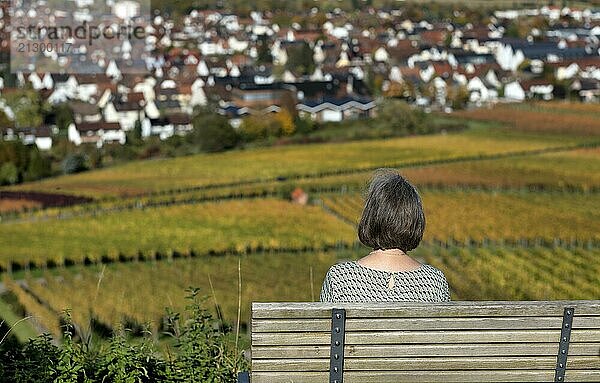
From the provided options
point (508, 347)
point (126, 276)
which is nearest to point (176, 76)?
point (126, 276)

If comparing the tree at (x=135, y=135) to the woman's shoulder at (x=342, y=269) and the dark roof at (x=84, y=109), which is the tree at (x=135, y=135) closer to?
the dark roof at (x=84, y=109)

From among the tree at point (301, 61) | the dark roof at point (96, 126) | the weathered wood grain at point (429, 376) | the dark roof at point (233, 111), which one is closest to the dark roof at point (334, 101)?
the dark roof at point (233, 111)

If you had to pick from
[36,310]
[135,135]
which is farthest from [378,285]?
[135,135]

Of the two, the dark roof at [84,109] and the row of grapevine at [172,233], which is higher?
the dark roof at [84,109]

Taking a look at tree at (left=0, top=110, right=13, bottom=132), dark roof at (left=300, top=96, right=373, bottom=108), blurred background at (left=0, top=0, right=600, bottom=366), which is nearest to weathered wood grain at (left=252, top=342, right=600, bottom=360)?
blurred background at (left=0, top=0, right=600, bottom=366)

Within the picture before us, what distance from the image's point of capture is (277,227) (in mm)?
28531

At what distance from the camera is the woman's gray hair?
345 cm

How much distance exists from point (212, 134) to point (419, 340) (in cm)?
5012

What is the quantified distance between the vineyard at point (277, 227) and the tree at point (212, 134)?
1.64 meters

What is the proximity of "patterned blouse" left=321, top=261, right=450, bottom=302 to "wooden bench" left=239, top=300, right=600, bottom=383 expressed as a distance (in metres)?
0.38

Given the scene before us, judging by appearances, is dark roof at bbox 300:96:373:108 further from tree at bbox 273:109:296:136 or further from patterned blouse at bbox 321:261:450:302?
patterned blouse at bbox 321:261:450:302

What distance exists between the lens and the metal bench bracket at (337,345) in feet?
10.1

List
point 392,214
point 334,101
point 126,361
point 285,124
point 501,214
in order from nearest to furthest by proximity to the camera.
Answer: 1. point 392,214
2. point 126,361
3. point 501,214
4. point 285,124
5. point 334,101

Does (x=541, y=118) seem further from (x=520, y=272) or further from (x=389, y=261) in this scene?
(x=389, y=261)
